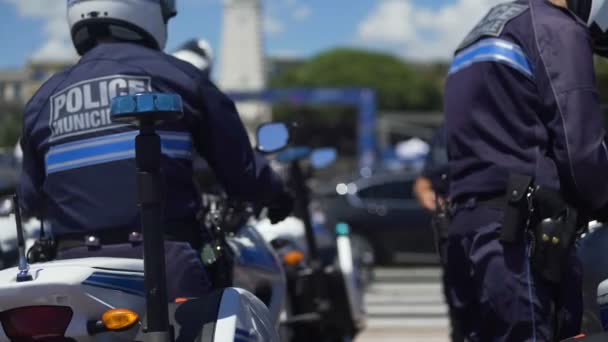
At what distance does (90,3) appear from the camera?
3.28 m

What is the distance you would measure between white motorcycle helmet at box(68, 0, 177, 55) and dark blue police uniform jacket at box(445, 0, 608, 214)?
98 cm

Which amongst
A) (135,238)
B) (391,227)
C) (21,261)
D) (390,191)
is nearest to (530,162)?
(135,238)

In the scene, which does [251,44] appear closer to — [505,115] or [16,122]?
[16,122]

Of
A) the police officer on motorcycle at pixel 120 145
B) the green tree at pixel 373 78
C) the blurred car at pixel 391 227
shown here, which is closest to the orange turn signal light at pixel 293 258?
the police officer on motorcycle at pixel 120 145

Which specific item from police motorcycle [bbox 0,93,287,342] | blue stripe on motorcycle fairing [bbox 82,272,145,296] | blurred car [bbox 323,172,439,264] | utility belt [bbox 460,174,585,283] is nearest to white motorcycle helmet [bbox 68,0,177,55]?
police motorcycle [bbox 0,93,287,342]

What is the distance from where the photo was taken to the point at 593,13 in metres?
3.20

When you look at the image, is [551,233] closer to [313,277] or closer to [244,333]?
[244,333]

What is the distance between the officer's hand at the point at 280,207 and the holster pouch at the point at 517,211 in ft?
2.81

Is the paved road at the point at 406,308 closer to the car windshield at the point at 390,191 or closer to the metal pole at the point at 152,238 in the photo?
the car windshield at the point at 390,191

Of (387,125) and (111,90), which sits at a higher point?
(111,90)

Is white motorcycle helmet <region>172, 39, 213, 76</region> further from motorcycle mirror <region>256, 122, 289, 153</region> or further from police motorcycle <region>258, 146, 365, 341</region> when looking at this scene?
motorcycle mirror <region>256, 122, 289, 153</region>

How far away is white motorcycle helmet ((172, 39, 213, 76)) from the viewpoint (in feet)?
18.3

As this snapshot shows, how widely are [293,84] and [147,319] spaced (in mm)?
94684

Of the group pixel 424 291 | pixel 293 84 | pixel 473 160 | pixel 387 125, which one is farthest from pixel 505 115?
pixel 293 84
